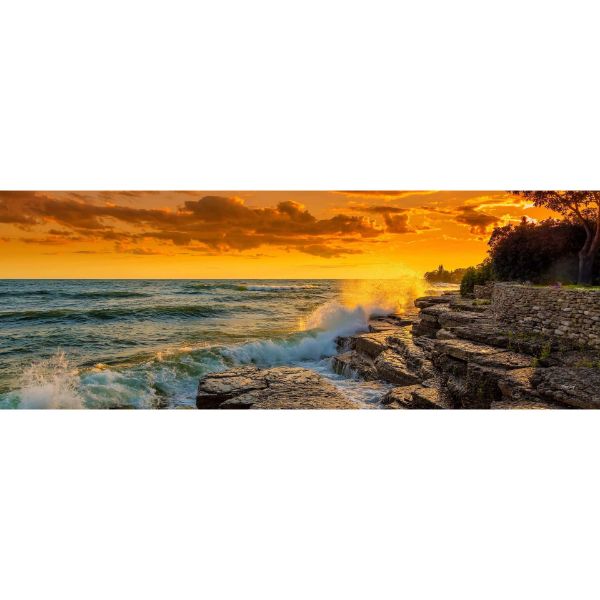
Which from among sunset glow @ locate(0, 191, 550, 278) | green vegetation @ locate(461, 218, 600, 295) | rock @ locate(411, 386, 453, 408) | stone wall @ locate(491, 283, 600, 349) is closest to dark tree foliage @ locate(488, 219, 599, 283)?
green vegetation @ locate(461, 218, 600, 295)

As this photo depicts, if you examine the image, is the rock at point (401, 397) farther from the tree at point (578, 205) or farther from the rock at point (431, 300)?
the tree at point (578, 205)

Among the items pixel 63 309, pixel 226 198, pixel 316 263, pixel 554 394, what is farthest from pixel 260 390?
pixel 554 394

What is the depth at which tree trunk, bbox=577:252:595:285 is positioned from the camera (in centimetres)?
499

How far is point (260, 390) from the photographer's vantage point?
16.0 ft

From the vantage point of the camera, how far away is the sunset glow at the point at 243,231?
4.80 meters

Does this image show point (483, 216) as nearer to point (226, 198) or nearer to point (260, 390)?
point (226, 198)

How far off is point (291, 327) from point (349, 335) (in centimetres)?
123

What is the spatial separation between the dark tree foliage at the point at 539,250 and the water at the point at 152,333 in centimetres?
114

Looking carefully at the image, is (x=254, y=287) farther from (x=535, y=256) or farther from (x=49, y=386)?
(x=535, y=256)

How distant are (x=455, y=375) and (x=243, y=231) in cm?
300

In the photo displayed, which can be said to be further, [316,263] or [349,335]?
[349,335]

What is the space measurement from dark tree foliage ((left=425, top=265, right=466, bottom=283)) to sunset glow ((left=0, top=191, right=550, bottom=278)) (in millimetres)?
151

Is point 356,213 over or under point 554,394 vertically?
over

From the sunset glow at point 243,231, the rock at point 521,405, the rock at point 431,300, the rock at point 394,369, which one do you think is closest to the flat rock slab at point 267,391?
the rock at point 394,369
